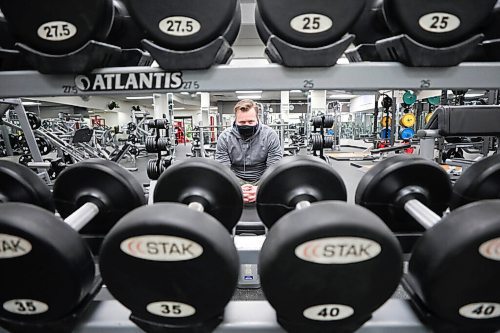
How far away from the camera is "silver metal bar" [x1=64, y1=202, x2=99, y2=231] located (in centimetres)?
77

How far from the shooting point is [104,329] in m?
0.68

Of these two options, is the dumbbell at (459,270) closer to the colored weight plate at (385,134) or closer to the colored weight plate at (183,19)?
the colored weight plate at (183,19)

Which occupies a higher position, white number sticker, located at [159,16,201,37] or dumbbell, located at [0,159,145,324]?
white number sticker, located at [159,16,201,37]

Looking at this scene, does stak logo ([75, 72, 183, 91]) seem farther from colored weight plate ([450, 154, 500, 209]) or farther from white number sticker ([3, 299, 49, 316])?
colored weight plate ([450, 154, 500, 209])

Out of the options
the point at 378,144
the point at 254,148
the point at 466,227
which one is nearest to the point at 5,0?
the point at 466,227

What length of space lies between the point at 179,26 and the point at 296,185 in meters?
0.53

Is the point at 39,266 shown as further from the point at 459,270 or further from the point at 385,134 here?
the point at 385,134

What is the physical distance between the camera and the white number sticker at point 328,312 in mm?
606

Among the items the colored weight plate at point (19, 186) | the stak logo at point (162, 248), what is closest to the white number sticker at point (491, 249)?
the stak logo at point (162, 248)

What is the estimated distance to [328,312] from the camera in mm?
615

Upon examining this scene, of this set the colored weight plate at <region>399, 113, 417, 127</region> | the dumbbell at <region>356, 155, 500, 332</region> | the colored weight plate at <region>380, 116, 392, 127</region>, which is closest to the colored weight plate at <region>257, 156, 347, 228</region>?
the dumbbell at <region>356, 155, 500, 332</region>

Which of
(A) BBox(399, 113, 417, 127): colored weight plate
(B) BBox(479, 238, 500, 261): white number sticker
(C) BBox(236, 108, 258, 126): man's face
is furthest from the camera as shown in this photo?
(A) BBox(399, 113, 417, 127): colored weight plate

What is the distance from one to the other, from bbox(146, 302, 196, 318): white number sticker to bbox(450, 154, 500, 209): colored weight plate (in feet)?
2.58

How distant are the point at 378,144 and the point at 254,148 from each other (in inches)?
214
